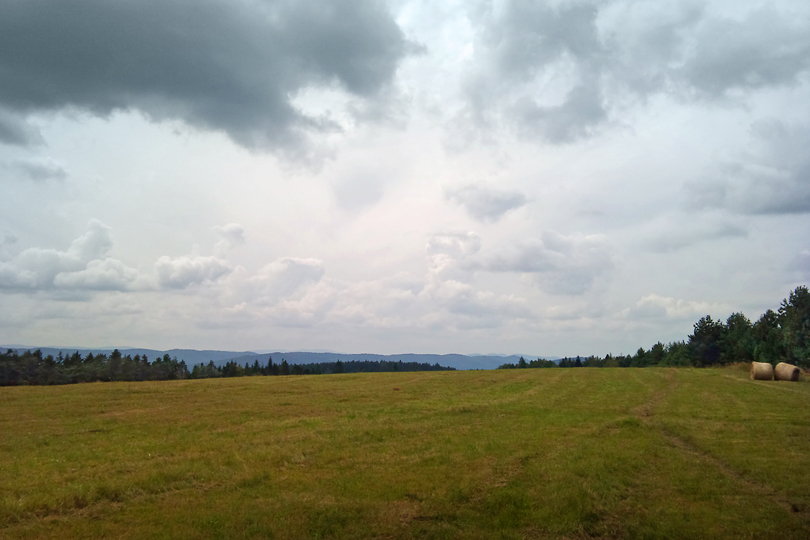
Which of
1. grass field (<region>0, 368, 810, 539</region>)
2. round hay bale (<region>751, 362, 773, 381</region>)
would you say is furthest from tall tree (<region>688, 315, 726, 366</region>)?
grass field (<region>0, 368, 810, 539</region>)

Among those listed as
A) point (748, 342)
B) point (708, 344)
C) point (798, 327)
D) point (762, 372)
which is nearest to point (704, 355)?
point (708, 344)

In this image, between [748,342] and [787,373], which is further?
[748,342]

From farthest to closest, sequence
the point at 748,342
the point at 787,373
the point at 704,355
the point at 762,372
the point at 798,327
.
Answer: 1. the point at 704,355
2. the point at 748,342
3. the point at 798,327
4. the point at 762,372
5. the point at 787,373

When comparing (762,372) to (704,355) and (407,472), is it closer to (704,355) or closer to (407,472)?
(407,472)

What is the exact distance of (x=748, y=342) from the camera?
369ft

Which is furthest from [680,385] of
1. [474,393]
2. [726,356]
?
[726,356]

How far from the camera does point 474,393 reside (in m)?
45.1

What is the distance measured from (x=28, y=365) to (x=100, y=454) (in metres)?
122

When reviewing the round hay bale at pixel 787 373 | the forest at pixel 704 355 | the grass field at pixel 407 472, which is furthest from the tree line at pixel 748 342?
the grass field at pixel 407 472

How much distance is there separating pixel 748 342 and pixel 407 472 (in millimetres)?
123166

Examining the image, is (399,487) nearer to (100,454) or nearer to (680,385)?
(100,454)

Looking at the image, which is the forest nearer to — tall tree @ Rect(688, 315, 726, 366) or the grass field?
tall tree @ Rect(688, 315, 726, 366)

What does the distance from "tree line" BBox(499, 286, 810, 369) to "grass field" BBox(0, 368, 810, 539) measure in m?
62.1

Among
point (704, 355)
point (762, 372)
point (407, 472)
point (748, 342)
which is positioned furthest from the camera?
point (704, 355)
